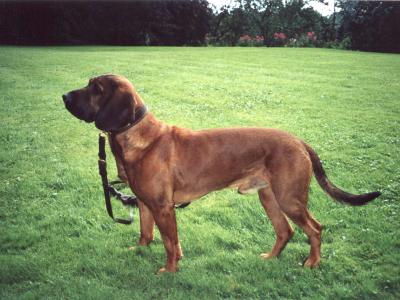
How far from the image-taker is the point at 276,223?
4375mm

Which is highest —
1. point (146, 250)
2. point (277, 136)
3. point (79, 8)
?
point (79, 8)

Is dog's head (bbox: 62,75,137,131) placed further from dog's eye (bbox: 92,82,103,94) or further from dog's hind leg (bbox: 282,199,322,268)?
dog's hind leg (bbox: 282,199,322,268)

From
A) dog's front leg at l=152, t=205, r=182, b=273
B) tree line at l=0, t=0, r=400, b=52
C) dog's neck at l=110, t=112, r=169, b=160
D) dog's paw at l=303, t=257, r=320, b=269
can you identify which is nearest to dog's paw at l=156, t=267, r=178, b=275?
dog's front leg at l=152, t=205, r=182, b=273

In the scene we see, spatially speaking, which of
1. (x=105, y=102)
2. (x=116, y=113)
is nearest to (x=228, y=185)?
(x=116, y=113)

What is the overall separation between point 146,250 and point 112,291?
0.81 meters

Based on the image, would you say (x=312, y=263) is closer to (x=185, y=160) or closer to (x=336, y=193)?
(x=336, y=193)

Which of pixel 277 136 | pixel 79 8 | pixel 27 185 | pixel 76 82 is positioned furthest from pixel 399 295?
pixel 79 8

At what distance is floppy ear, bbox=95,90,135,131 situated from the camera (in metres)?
3.70

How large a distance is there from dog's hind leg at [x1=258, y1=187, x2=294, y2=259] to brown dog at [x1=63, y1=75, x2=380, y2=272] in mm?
323

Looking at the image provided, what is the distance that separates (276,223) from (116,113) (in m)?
2.20

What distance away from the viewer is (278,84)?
15578 millimetres

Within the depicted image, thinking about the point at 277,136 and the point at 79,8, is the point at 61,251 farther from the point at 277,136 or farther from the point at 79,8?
the point at 79,8

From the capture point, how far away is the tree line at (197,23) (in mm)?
38594

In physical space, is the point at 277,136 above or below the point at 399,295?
above
